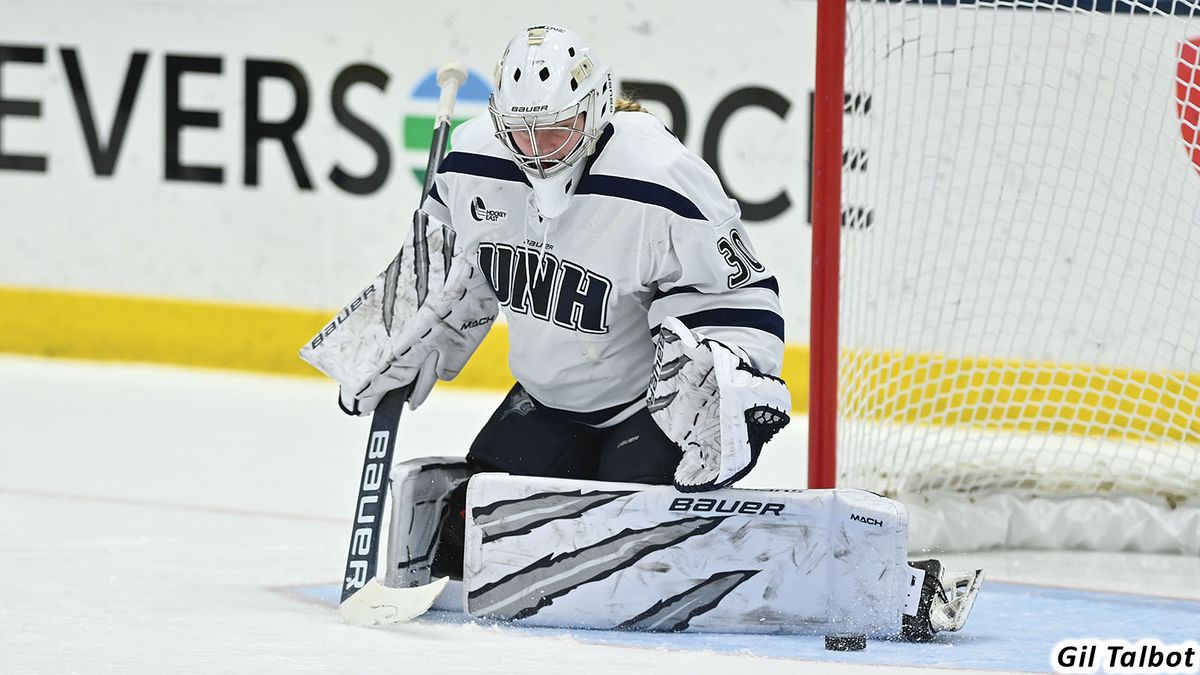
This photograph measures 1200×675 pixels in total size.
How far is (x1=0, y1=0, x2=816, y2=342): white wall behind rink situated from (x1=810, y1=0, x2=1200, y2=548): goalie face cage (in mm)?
1156

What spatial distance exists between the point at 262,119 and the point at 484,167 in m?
2.96

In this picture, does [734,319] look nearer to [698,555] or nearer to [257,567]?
[698,555]

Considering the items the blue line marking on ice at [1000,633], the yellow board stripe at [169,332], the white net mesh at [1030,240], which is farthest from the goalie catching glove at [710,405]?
the yellow board stripe at [169,332]

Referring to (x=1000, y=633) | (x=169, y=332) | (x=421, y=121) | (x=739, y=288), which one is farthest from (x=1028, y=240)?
(x=169, y=332)

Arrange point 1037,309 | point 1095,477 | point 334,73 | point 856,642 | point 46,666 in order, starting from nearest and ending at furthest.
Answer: point 46,666
point 856,642
point 1095,477
point 1037,309
point 334,73

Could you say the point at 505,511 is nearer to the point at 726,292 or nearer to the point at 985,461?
the point at 726,292

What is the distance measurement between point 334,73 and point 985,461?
2.66 m

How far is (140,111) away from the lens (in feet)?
18.4

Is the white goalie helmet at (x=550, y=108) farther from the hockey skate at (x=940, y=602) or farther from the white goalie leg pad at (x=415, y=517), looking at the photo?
the hockey skate at (x=940, y=602)

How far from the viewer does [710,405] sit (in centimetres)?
259

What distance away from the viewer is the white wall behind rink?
5.20m

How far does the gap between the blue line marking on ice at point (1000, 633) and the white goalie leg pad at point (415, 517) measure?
90 mm

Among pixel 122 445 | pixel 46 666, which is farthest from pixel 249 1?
pixel 46 666

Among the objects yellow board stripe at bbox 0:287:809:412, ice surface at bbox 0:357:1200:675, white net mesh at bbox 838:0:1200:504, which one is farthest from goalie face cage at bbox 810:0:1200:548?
yellow board stripe at bbox 0:287:809:412
